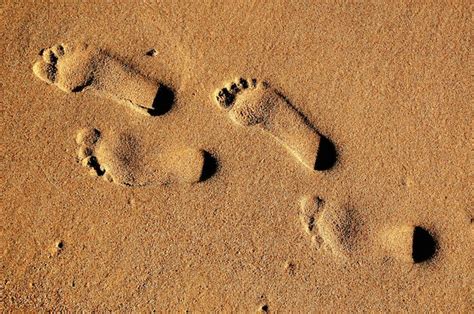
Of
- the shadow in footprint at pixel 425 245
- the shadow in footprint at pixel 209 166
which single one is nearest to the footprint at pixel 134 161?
the shadow in footprint at pixel 209 166

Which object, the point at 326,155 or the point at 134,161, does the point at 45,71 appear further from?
the point at 326,155

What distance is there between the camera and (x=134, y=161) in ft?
7.39

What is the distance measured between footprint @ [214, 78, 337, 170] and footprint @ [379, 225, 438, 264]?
1.58 ft

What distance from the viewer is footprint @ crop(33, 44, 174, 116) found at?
7.29ft

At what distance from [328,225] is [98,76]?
4.15 feet

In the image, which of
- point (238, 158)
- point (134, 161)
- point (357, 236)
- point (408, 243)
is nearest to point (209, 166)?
point (238, 158)

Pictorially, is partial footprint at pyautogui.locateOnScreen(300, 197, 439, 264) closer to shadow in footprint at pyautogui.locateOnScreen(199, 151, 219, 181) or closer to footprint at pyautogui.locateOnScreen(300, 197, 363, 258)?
footprint at pyautogui.locateOnScreen(300, 197, 363, 258)

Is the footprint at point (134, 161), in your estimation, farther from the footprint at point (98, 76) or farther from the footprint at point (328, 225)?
the footprint at point (328, 225)

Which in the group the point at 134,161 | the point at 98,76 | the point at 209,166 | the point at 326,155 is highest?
the point at 326,155

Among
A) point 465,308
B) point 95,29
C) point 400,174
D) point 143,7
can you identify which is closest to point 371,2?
point 400,174

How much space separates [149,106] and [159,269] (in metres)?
0.76

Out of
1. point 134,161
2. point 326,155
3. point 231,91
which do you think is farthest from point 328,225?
point 134,161

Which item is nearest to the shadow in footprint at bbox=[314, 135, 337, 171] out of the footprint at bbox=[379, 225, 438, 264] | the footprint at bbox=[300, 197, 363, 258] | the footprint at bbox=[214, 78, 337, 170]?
the footprint at bbox=[214, 78, 337, 170]

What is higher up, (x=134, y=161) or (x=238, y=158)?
(x=238, y=158)
